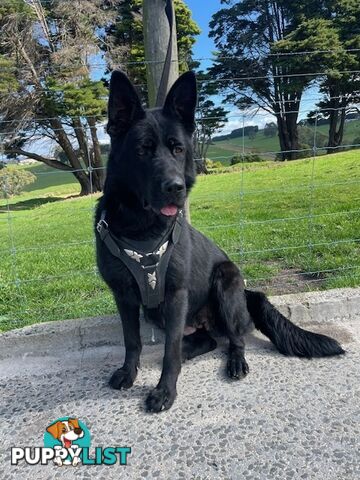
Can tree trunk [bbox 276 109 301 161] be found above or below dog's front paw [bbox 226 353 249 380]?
above

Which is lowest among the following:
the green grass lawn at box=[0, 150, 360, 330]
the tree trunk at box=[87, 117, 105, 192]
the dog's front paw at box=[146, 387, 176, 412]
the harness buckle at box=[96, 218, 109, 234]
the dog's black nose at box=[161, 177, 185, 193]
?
the dog's front paw at box=[146, 387, 176, 412]

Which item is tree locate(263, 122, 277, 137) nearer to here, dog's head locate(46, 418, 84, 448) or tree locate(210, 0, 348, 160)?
dog's head locate(46, 418, 84, 448)

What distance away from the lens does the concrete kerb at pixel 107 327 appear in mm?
2984

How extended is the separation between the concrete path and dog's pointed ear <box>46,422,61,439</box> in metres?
0.05

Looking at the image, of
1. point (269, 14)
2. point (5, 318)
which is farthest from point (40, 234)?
point (269, 14)

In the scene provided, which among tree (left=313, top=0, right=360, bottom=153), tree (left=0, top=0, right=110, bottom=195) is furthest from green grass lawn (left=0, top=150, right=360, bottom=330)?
tree (left=313, top=0, right=360, bottom=153)

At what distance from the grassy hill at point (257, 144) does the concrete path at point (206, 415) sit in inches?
87.4

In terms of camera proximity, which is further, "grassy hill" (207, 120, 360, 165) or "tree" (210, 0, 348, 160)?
"tree" (210, 0, 348, 160)

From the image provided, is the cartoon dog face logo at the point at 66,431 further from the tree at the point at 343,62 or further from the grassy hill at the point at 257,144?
the tree at the point at 343,62

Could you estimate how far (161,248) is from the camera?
241 cm

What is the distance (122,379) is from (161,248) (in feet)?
2.73

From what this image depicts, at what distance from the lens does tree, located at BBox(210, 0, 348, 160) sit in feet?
90.6

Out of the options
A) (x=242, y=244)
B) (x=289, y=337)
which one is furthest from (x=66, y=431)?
(x=242, y=244)

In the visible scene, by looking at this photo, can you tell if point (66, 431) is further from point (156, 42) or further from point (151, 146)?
point (156, 42)
